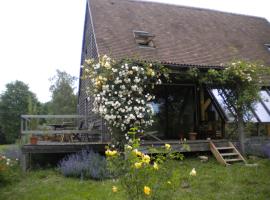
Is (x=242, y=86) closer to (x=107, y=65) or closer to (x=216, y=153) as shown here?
(x=216, y=153)

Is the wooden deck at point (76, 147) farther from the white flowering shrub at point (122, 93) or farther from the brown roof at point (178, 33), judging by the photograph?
the brown roof at point (178, 33)

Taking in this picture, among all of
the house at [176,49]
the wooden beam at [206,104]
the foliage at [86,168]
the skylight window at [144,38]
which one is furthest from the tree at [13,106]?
the foliage at [86,168]

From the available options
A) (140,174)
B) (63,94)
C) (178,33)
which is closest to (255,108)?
(178,33)

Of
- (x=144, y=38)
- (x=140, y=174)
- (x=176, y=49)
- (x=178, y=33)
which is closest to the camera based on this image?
(x=140, y=174)

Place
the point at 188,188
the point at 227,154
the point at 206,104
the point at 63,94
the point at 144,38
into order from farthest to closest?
the point at 63,94
the point at 206,104
the point at 144,38
the point at 227,154
the point at 188,188

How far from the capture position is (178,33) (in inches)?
581

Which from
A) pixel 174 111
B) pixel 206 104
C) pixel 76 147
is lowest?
pixel 76 147

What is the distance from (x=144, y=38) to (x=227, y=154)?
5.81 m

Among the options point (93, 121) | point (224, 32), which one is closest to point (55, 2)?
point (93, 121)

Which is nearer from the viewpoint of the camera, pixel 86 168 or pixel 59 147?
pixel 86 168

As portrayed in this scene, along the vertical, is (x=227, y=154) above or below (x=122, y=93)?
below

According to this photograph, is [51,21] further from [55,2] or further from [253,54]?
[253,54]

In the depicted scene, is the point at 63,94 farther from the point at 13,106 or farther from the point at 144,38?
the point at 144,38

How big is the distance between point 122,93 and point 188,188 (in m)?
3.57
